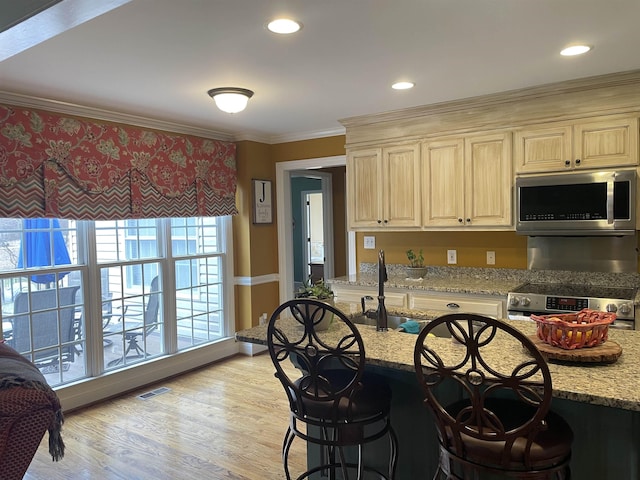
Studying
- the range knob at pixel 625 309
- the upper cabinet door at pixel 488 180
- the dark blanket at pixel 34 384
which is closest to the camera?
the dark blanket at pixel 34 384

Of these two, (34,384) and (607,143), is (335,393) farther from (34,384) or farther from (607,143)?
(607,143)

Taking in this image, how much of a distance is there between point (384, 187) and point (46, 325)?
2910mm

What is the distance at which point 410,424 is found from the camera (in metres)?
2.11

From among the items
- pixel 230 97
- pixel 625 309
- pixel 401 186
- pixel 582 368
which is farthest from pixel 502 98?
pixel 582 368

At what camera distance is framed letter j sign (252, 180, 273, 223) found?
5.10 metres

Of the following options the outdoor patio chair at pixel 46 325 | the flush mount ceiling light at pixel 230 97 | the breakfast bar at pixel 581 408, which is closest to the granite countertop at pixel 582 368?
the breakfast bar at pixel 581 408

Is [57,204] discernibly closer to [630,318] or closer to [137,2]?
[137,2]

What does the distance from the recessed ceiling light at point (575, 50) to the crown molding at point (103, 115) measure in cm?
316

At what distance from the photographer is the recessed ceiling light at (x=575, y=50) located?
264 centimetres

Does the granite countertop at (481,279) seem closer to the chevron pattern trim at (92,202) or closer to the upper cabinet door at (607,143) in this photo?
the upper cabinet door at (607,143)

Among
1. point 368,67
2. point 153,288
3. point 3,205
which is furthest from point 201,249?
point 368,67

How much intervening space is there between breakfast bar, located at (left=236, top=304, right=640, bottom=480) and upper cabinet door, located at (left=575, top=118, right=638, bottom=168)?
5.17ft

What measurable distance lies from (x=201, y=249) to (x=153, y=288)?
0.67m

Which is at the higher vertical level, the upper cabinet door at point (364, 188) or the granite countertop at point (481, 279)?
the upper cabinet door at point (364, 188)
